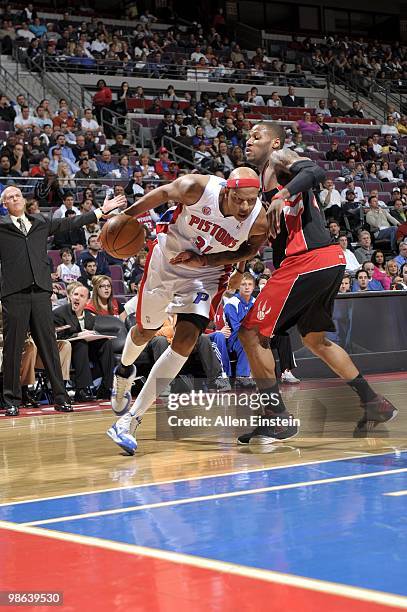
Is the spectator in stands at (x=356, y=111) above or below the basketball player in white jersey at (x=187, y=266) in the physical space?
above

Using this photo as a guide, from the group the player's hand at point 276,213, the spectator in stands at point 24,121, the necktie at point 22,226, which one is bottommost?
the player's hand at point 276,213

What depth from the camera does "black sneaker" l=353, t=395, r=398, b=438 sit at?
6.06 meters

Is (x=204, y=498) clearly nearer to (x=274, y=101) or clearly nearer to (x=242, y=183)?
(x=242, y=183)

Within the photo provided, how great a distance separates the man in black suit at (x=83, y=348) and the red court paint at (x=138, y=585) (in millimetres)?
6470

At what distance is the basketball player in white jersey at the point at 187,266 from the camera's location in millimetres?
5531

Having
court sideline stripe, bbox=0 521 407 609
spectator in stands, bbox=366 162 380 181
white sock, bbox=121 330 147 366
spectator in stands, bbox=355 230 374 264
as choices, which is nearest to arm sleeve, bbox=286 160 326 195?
white sock, bbox=121 330 147 366

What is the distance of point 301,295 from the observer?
5797mm

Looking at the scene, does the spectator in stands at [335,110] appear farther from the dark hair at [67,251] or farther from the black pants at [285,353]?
the black pants at [285,353]

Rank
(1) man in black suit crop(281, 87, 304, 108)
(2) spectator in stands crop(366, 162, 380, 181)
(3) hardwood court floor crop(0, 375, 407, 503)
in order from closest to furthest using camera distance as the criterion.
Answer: (3) hardwood court floor crop(0, 375, 407, 503), (2) spectator in stands crop(366, 162, 380, 181), (1) man in black suit crop(281, 87, 304, 108)

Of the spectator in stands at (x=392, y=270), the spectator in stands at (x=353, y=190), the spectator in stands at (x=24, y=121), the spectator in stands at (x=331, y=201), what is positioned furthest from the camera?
the spectator in stands at (x=353, y=190)

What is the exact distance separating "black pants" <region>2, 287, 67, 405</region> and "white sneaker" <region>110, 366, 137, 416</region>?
2.30 metres

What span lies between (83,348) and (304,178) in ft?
15.1

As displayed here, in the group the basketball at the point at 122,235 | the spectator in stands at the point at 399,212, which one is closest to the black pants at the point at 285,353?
the basketball at the point at 122,235

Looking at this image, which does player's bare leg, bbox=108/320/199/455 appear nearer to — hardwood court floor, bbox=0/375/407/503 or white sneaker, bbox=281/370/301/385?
hardwood court floor, bbox=0/375/407/503
